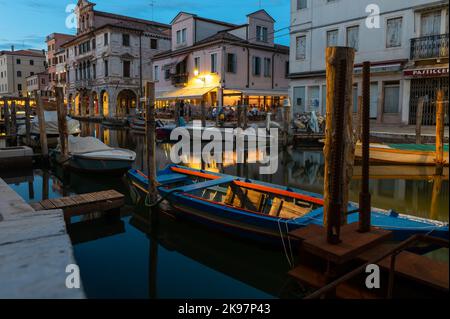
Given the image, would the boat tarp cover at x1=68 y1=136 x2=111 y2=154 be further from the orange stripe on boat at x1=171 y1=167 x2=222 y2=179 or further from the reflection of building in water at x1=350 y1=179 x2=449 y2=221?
the reflection of building in water at x1=350 y1=179 x2=449 y2=221

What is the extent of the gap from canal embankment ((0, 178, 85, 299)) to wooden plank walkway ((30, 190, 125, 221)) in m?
1.59

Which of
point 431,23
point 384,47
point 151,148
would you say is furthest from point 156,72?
point 151,148

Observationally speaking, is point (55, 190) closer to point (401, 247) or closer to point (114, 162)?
point (114, 162)

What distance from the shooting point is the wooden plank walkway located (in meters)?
7.97

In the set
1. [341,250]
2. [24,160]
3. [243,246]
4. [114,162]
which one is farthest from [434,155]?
[24,160]

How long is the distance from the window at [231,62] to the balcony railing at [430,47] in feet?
46.3

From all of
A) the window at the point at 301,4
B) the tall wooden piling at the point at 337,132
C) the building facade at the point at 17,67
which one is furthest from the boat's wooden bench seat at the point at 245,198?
the building facade at the point at 17,67

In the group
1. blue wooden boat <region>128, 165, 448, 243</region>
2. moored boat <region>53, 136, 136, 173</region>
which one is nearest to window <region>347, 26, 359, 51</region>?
moored boat <region>53, 136, 136, 173</region>

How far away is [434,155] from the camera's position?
14477 millimetres

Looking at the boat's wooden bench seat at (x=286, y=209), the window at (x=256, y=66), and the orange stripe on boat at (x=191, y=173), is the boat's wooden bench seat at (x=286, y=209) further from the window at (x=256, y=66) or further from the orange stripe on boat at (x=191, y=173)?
the window at (x=256, y=66)

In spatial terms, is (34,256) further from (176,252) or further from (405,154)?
(405,154)

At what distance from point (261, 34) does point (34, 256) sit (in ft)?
101

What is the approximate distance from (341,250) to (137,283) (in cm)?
400

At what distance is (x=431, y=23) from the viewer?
19406 millimetres
